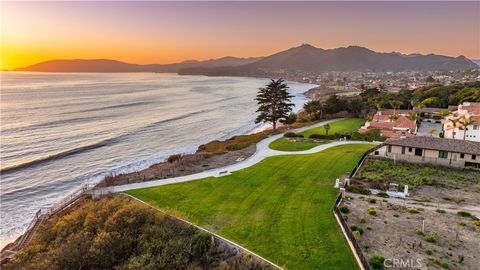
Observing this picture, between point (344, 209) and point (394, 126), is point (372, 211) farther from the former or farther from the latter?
point (394, 126)

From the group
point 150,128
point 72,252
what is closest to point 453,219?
point 72,252

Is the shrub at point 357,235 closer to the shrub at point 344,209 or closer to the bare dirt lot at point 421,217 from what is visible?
the bare dirt lot at point 421,217

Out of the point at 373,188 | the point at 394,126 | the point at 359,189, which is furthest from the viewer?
the point at 394,126

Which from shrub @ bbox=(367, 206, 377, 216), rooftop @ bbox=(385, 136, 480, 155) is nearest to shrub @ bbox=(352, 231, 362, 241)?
shrub @ bbox=(367, 206, 377, 216)

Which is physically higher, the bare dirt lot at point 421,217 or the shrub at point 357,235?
the shrub at point 357,235

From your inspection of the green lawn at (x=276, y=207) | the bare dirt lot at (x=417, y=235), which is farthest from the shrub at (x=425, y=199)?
the green lawn at (x=276, y=207)

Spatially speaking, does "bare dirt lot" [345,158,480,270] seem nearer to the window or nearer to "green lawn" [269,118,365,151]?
the window

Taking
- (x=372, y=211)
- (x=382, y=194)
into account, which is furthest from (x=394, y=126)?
(x=372, y=211)
